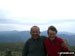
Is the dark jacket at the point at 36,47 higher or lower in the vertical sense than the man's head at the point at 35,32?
lower

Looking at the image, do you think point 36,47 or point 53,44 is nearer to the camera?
point 53,44

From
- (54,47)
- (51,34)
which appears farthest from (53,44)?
(51,34)

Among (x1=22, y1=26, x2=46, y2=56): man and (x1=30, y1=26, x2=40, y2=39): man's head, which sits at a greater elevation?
(x1=30, y1=26, x2=40, y2=39): man's head

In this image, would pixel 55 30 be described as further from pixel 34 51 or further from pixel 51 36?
pixel 34 51

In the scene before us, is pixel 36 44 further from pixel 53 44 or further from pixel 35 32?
pixel 53 44

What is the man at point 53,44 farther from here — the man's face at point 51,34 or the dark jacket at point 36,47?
the dark jacket at point 36,47

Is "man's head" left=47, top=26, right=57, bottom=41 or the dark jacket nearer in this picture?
"man's head" left=47, top=26, right=57, bottom=41

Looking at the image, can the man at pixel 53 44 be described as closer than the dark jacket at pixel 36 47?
Yes

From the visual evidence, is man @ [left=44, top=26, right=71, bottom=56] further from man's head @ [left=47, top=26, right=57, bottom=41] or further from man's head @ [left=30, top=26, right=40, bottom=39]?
man's head @ [left=30, top=26, right=40, bottom=39]

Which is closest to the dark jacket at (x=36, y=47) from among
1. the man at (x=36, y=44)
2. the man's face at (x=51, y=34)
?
the man at (x=36, y=44)

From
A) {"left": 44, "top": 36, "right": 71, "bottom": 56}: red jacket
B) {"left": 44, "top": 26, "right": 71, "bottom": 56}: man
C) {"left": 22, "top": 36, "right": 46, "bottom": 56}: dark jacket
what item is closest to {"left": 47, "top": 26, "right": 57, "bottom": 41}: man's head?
{"left": 44, "top": 26, "right": 71, "bottom": 56}: man

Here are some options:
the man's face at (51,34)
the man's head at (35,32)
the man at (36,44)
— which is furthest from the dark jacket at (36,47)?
the man's face at (51,34)
